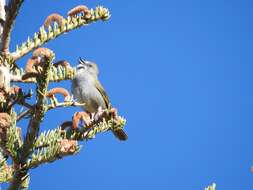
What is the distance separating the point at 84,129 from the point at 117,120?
12.9 inches

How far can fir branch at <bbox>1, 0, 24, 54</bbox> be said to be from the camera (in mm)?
2525

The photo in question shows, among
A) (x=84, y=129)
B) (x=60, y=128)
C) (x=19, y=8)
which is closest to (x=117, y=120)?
(x=84, y=129)

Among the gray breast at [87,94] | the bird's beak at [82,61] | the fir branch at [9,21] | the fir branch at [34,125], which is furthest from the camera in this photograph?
the bird's beak at [82,61]

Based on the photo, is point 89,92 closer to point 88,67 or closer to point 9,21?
point 88,67

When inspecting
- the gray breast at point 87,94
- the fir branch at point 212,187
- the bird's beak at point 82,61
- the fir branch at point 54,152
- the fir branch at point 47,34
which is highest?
the bird's beak at point 82,61

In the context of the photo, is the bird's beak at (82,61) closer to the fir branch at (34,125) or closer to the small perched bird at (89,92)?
the small perched bird at (89,92)

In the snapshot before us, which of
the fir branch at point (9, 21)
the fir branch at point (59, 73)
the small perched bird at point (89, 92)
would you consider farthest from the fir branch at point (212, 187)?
the small perched bird at point (89, 92)

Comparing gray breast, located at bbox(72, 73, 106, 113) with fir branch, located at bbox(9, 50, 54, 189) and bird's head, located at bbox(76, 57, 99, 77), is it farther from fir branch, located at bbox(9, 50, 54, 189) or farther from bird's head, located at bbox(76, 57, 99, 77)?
fir branch, located at bbox(9, 50, 54, 189)

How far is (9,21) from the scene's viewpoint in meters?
2.62

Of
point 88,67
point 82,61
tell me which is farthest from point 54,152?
point 82,61

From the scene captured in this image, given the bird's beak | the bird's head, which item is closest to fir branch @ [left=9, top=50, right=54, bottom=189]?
the bird's head

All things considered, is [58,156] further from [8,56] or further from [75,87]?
[75,87]

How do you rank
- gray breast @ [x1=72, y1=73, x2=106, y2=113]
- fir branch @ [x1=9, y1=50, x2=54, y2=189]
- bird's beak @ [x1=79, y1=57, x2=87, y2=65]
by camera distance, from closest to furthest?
fir branch @ [x1=9, y1=50, x2=54, y2=189]
gray breast @ [x1=72, y1=73, x2=106, y2=113]
bird's beak @ [x1=79, y1=57, x2=87, y2=65]

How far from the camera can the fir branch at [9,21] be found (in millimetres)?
2525
